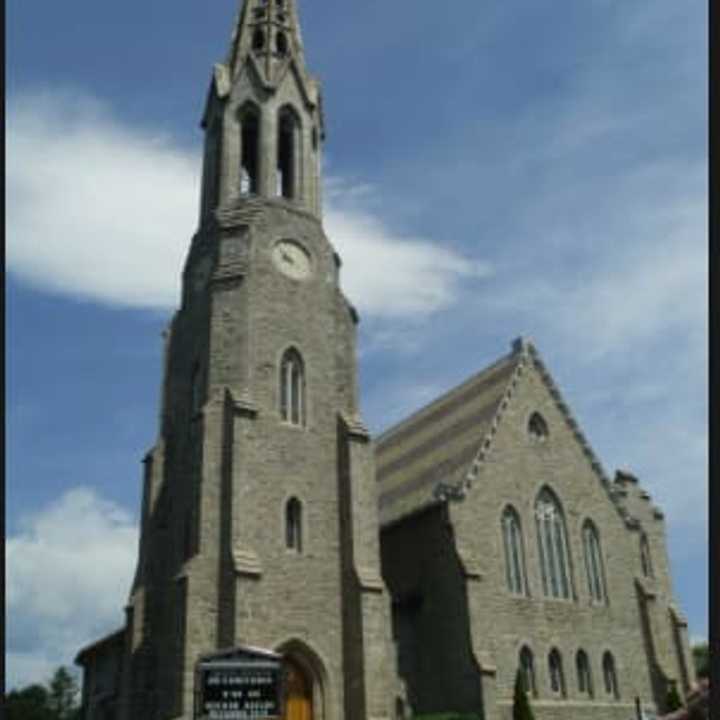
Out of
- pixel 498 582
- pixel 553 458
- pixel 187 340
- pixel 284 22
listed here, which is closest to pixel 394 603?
pixel 498 582

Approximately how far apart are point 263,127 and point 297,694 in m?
20.1

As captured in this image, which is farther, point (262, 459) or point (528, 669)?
point (528, 669)

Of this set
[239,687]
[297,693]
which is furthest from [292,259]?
[239,687]

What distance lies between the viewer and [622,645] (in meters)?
34.2

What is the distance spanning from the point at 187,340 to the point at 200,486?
263 inches

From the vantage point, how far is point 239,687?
1605 cm

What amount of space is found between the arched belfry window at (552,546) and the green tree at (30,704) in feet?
200

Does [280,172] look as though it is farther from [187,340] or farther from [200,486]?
[200,486]

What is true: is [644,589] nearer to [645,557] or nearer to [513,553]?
[645,557]

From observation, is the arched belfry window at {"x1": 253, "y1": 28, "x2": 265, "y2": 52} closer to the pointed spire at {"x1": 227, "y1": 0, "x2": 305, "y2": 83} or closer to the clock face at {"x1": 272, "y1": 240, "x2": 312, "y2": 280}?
the pointed spire at {"x1": 227, "y1": 0, "x2": 305, "y2": 83}

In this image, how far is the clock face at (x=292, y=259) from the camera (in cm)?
3178

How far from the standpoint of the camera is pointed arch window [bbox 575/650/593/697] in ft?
106

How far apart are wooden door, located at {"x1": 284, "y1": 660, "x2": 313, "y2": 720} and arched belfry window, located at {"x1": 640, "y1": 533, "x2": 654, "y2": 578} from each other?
17.8 metres

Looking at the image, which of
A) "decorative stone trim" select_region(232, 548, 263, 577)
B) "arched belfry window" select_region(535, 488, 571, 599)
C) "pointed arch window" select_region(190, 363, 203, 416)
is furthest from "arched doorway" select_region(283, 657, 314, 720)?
"arched belfry window" select_region(535, 488, 571, 599)
